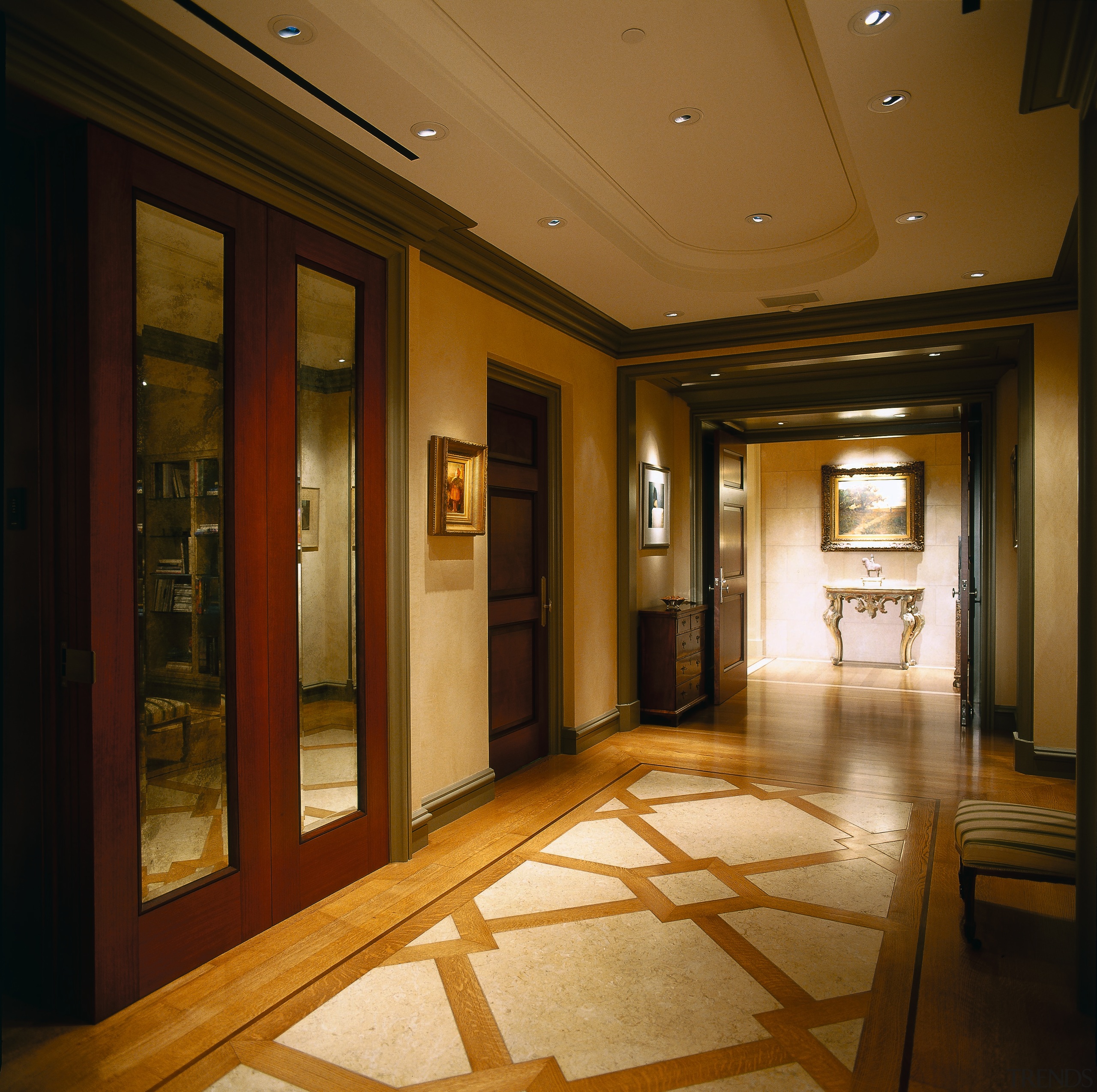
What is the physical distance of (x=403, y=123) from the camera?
9.31 ft

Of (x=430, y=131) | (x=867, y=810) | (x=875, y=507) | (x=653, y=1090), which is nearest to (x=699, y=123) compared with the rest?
(x=430, y=131)

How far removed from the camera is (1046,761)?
186 inches

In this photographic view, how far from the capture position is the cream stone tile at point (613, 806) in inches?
161

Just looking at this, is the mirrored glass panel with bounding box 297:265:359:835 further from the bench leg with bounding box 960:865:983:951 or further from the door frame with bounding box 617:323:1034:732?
the door frame with bounding box 617:323:1034:732

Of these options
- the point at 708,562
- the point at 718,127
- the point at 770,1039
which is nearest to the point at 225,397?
the point at 718,127

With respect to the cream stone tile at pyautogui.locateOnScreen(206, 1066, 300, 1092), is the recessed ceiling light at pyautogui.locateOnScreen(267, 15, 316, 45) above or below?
above

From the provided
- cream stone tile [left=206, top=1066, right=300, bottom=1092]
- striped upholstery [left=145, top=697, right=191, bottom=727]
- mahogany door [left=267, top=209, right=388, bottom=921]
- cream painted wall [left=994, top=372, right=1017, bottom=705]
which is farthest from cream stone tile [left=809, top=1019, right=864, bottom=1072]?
cream painted wall [left=994, top=372, right=1017, bottom=705]

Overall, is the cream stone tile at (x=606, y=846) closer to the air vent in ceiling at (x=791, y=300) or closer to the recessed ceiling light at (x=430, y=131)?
the recessed ceiling light at (x=430, y=131)

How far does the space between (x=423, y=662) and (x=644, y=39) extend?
2584 millimetres

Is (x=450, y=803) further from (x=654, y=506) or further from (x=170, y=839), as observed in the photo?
(x=654, y=506)

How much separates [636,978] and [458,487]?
7.31 ft

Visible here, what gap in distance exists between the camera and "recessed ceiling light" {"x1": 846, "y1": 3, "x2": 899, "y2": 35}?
7.33ft

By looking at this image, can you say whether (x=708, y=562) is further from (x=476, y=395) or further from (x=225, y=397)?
(x=225, y=397)

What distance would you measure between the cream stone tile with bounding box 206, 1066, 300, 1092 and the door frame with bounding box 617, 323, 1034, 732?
3.99 meters
